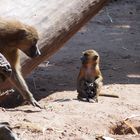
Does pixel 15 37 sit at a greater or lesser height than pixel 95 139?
greater

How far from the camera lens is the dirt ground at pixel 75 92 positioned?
20.0 ft

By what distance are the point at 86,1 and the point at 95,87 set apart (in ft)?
4.98

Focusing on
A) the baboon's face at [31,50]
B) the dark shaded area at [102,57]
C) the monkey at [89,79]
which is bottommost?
the dark shaded area at [102,57]

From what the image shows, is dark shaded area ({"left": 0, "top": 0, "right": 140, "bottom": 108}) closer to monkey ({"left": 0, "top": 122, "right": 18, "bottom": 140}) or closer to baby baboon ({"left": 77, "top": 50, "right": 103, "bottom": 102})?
baby baboon ({"left": 77, "top": 50, "right": 103, "bottom": 102})

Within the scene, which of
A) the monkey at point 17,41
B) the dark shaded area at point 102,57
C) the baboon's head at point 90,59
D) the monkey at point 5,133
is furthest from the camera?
the dark shaded area at point 102,57

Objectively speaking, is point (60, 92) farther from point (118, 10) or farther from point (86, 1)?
point (118, 10)

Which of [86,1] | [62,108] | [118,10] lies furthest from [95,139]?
[118,10]

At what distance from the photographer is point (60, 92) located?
27.5 ft

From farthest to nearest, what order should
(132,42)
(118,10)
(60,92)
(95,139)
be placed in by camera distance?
1. (118,10)
2. (132,42)
3. (60,92)
4. (95,139)

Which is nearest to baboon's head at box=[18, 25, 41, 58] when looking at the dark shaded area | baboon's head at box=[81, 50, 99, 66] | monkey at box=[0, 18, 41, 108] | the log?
monkey at box=[0, 18, 41, 108]

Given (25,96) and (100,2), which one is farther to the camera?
(100,2)

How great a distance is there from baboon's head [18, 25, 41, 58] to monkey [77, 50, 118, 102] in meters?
0.71

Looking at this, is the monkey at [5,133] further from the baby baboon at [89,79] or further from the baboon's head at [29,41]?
the baby baboon at [89,79]

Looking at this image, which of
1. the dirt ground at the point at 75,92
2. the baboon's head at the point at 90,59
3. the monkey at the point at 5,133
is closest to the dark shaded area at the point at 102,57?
the dirt ground at the point at 75,92
